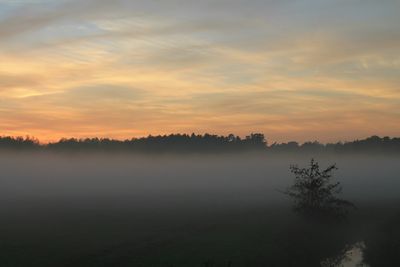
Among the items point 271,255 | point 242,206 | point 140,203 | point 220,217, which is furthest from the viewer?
point 140,203

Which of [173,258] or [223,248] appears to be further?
[223,248]

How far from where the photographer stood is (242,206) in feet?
Result: 329

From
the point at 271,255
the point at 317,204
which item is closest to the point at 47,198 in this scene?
the point at 317,204

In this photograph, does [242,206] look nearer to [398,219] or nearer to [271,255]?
[398,219]

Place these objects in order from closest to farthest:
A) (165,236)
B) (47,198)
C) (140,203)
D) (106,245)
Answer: (106,245) < (165,236) < (140,203) < (47,198)

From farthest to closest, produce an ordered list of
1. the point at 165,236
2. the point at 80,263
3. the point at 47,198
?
the point at 47,198 → the point at 165,236 → the point at 80,263

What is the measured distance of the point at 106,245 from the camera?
58594 millimetres

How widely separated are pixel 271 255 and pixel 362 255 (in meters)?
12.2

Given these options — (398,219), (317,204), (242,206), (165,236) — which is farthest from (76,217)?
(398,219)

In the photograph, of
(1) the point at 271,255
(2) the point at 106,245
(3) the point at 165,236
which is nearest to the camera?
(1) the point at 271,255

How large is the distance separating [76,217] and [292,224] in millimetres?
37969

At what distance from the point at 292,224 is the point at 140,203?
151 feet

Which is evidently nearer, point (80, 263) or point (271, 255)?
point (80, 263)

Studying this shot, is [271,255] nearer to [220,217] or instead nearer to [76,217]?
[220,217]
